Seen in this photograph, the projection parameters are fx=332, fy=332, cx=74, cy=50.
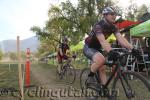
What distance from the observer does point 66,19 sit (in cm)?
6112

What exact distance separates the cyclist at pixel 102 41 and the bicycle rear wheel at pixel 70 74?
20.9ft

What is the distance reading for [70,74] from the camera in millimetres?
14711

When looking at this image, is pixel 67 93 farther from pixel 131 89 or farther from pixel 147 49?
pixel 147 49

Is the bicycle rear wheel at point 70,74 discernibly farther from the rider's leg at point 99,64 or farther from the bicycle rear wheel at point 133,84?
the bicycle rear wheel at point 133,84

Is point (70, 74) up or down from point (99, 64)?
down

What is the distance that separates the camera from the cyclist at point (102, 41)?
6629mm

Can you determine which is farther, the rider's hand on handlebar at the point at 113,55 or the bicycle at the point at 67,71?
the bicycle at the point at 67,71

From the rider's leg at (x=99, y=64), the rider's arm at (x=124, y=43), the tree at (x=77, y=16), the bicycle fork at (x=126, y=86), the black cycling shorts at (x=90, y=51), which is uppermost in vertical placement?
the tree at (x=77, y=16)

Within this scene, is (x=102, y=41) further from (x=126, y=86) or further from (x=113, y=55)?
(x=126, y=86)

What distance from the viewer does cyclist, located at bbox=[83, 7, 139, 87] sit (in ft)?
21.7

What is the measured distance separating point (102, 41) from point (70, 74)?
8.11 m

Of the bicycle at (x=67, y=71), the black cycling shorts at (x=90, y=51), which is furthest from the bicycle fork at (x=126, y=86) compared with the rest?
the bicycle at (x=67, y=71)

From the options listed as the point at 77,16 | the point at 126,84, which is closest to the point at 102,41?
the point at 126,84

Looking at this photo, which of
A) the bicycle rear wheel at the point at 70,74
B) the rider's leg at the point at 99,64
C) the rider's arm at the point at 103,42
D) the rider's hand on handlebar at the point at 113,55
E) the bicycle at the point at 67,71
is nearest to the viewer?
the rider's hand on handlebar at the point at 113,55
